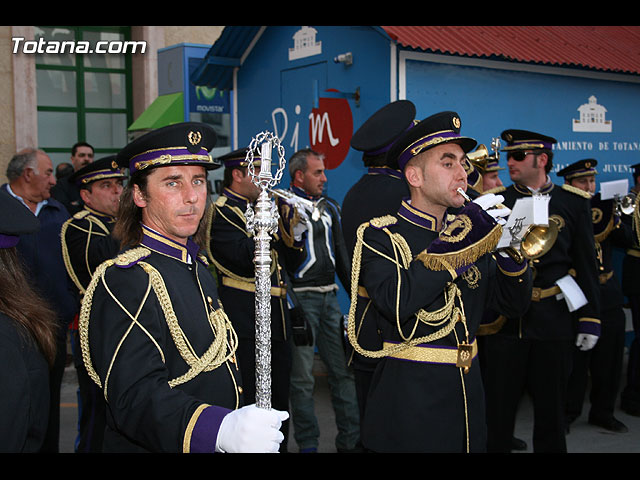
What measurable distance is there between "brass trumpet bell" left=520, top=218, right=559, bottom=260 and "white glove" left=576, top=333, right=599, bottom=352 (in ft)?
2.17

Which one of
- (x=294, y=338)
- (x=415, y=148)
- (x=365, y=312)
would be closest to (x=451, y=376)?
(x=365, y=312)

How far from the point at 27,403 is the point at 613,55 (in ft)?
26.0

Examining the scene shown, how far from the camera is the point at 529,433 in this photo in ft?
19.7

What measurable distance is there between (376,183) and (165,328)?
2087 mm

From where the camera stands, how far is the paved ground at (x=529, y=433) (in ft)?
18.5

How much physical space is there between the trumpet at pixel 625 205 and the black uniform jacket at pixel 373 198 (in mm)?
3395

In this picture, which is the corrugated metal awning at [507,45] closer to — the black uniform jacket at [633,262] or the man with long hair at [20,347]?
the black uniform jacket at [633,262]

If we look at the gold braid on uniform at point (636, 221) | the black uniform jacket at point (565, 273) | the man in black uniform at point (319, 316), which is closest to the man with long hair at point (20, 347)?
the man in black uniform at point (319, 316)

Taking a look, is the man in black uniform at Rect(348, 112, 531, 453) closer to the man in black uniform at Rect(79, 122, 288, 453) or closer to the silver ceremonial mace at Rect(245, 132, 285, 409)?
the man in black uniform at Rect(79, 122, 288, 453)

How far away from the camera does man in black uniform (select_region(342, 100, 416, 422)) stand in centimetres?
391

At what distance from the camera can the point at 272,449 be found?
185cm

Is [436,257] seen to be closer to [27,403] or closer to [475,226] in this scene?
[475,226]

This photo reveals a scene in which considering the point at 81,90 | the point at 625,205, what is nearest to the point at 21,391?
the point at 625,205

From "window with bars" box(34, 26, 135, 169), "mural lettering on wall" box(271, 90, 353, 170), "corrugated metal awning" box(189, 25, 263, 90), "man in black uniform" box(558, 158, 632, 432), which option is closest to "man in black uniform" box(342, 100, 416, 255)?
"mural lettering on wall" box(271, 90, 353, 170)
